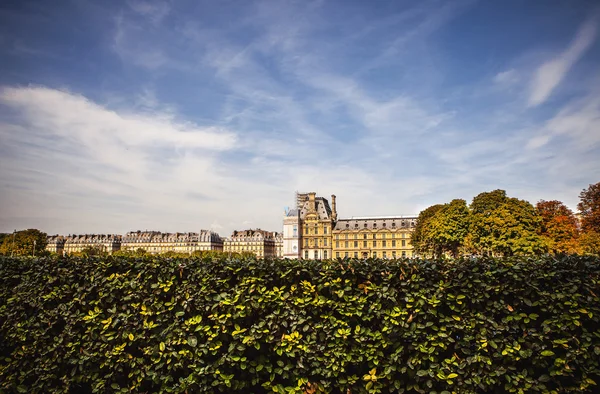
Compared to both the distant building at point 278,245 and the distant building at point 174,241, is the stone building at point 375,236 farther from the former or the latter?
the distant building at point 174,241

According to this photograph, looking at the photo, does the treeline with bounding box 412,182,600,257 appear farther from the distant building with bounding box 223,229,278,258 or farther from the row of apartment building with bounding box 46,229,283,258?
the row of apartment building with bounding box 46,229,283,258

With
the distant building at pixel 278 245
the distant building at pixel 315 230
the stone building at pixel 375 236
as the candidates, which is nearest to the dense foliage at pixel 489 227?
the stone building at pixel 375 236

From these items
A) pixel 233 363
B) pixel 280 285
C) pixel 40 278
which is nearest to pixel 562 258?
pixel 280 285

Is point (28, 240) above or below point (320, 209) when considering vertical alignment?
below

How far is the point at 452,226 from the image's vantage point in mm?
45125

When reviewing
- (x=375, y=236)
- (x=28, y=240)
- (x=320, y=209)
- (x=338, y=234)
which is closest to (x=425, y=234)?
(x=375, y=236)

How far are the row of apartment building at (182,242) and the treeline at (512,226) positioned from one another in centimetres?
8158

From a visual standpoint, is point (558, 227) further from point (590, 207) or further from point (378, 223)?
point (378, 223)

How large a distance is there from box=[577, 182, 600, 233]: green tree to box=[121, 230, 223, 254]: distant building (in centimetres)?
10190

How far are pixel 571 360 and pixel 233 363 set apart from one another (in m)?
5.70

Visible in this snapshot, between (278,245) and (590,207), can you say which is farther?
(278,245)

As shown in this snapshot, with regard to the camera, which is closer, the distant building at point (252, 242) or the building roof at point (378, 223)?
the building roof at point (378, 223)

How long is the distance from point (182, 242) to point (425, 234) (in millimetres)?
93898

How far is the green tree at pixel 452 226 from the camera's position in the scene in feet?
147
